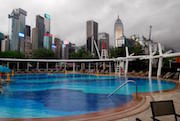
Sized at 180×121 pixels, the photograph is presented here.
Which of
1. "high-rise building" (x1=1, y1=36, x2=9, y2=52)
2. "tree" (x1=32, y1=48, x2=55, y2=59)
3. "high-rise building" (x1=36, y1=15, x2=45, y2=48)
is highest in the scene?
"high-rise building" (x1=36, y1=15, x2=45, y2=48)

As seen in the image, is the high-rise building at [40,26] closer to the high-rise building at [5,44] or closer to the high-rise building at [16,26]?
the high-rise building at [16,26]

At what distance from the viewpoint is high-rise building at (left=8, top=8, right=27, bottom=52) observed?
304ft

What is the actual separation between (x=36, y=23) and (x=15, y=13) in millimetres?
17774

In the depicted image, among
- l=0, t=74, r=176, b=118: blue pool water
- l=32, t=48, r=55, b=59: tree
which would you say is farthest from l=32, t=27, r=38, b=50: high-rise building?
l=0, t=74, r=176, b=118: blue pool water

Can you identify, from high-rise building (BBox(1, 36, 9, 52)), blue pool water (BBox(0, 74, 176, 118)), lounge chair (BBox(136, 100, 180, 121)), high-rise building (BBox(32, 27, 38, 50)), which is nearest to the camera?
lounge chair (BBox(136, 100, 180, 121))

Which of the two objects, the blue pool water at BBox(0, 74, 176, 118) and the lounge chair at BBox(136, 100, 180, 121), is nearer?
the lounge chair at BBox(136, 100, 180, 121)

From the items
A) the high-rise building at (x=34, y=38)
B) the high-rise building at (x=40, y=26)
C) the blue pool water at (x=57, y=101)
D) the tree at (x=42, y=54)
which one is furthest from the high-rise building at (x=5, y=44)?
the blue pool water at (x=57, y=101)

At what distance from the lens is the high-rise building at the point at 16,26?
92.6m

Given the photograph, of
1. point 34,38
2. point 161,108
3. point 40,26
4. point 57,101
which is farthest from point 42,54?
point 40,26

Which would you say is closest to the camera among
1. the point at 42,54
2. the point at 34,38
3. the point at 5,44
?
the point at 42,54

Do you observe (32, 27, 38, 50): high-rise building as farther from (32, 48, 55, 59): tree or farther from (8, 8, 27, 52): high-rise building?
(32, 48, 55, 59): tree

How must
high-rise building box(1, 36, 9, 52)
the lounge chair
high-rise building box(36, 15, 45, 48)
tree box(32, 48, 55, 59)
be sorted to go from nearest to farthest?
the lounge chair, tree box(32, 48, 55, 59), high-rise building box(1, 36, 9, 52), high-rise building box(36, 15, 45, 48)

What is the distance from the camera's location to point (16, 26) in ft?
354

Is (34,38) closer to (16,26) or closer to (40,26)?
(16,26)
